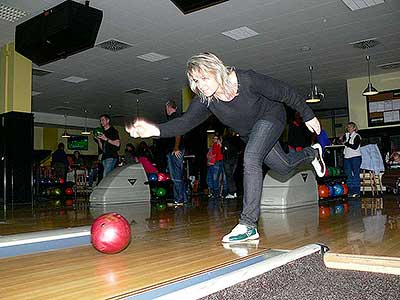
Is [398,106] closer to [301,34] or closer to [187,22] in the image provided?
[301,34]

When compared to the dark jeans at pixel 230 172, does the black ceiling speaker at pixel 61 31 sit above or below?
above

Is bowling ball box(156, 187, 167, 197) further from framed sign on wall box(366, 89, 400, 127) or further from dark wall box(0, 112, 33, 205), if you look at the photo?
framed sign on wall box(366, 89, 400, 127)

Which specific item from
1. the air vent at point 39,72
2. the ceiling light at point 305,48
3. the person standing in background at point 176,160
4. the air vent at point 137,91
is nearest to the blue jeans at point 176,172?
the person standing in background at point 176,160

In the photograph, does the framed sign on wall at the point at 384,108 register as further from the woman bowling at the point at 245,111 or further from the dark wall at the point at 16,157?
the woman bowling at the point at 245,111

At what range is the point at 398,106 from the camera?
28.3 ft

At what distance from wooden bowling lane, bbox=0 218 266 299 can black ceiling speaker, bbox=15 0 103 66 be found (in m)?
3.21

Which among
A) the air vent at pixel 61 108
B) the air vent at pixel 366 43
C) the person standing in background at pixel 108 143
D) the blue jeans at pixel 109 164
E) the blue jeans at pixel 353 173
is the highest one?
the air vent at pixel 366 43

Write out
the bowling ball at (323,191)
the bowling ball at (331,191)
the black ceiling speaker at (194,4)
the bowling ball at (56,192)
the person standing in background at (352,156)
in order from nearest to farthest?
the black ceiling speaker at (194,4), the bowling ball at (323,191), the bowling ball at (331,191), the person standing in background at (352,156), the bowling ball at (56,192)

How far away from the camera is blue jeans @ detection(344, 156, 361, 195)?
254 inches

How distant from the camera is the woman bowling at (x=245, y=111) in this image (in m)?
1.91

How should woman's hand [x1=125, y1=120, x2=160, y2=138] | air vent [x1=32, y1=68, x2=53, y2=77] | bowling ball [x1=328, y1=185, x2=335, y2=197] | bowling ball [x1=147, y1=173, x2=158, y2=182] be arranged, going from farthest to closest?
air vent [x1=32, y1=68, x2=53, y2=77]
bowling ball [x1=147, y1=173, x2=158, y2=182]
bowling ball [x1=328, y1=185, x2=335, y2=197]
woman's hand [x1=125, y1=120, x2=160, y2=138]

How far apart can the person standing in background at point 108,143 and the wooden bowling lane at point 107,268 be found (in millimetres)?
3130

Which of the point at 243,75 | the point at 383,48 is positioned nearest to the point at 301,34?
the point at 383,48

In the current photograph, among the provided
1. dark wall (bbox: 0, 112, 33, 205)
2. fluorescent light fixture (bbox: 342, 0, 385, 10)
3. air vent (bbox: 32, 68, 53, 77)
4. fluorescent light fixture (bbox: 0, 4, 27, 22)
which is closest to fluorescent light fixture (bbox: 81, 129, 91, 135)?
air vent (bbox: 32, 68, 53, 77)
